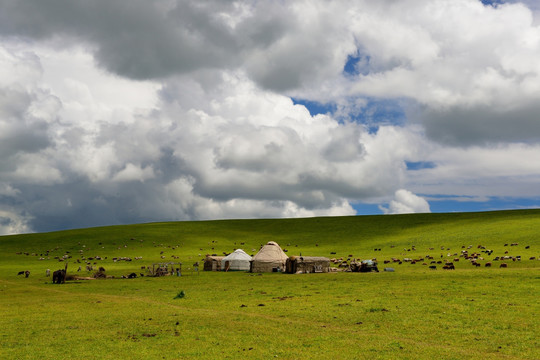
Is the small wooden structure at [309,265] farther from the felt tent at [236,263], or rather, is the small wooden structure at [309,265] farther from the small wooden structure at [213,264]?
the small wooden structure at [213,264]

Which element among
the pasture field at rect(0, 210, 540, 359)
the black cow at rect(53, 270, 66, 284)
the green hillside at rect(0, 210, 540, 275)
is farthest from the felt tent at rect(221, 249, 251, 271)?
the black cow at rect(53, 270, 66, 284)

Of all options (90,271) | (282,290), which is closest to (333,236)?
(90,271)

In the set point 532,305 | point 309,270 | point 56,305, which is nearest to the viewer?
point 532,305

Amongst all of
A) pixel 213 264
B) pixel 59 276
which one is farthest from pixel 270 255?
pixel 59 276

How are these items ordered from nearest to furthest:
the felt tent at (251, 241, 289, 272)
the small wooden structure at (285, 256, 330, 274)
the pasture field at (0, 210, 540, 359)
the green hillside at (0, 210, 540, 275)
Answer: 1. the pasture field at (0, 210, 540, 359)
2. the small wooden structure at (285, 256, 330, 274)
3. the felt tent at (251, 241, 289, 272)
4. the green hillside at (0, 210, 540, 275)

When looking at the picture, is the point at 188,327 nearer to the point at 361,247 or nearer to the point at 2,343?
the point at 2,343

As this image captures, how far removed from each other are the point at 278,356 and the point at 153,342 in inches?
247

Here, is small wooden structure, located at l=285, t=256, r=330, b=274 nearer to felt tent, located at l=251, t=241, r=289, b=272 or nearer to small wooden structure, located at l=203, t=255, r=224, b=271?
felt tent, located at l=251, t=241, r=289, b=272

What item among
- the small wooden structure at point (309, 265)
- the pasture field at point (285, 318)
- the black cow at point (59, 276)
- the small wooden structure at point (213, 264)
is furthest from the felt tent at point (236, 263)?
the black cow at point (59, 276)

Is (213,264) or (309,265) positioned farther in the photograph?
(213,264)

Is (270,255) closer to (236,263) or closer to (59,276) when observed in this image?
(236,263)

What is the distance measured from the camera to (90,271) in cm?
6800

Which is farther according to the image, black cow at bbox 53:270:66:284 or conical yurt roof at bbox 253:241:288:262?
conical yurt roof at bbox 253:241:288:262

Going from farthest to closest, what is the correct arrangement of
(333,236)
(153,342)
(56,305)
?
(333,236), (56,305), (153,342)
